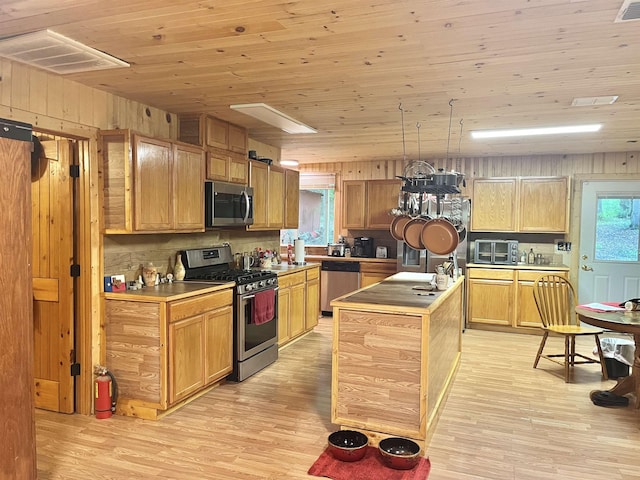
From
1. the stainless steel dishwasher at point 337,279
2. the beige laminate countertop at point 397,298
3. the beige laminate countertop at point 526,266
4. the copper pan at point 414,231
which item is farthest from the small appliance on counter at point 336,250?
the copper pan at point 414,231

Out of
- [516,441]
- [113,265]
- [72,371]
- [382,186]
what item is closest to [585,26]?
[516,441]

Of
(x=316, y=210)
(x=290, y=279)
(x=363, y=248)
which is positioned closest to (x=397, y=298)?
(x=290, y=279)

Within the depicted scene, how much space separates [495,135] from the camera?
17.0ft

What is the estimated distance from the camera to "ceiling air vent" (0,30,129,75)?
8.30ft

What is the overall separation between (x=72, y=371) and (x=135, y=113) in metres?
2.08

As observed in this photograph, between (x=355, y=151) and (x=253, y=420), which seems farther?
(x=355, y=151)

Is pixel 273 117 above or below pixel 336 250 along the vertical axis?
above

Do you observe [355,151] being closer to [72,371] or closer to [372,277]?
[372,277]

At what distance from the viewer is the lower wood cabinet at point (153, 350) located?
3504 millimetres

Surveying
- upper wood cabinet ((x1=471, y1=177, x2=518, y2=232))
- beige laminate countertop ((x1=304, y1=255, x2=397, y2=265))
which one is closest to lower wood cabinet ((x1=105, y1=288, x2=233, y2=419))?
beige laminate countertop ((x1=304, y1=255, x2=397, y2=265))

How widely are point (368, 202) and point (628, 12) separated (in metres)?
5.20

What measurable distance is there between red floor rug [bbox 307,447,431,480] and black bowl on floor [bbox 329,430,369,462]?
36 mm

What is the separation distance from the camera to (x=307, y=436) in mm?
3332

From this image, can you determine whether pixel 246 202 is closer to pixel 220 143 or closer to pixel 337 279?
pixel 220 143
